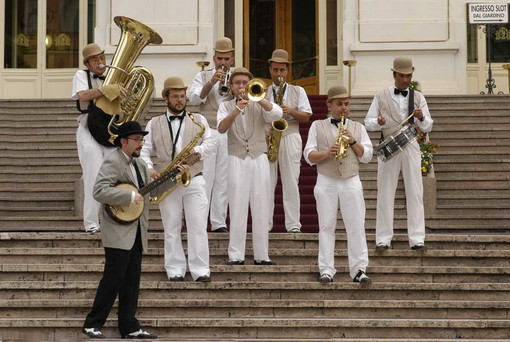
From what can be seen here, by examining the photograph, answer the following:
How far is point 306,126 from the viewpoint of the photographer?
1816 centimetres

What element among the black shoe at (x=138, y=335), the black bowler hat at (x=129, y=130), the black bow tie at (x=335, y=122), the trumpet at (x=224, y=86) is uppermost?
the trumpet at (x=224, y=86)

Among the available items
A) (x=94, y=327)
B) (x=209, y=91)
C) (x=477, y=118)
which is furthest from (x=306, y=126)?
(x=94, y=327)

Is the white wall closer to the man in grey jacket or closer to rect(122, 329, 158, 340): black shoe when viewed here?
the man in grey jacket

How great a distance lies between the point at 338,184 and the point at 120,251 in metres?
2.71

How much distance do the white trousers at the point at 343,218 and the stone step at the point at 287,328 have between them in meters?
1.05

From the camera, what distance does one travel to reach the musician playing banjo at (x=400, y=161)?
13414 millimetres

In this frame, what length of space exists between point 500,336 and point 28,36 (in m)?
14.1

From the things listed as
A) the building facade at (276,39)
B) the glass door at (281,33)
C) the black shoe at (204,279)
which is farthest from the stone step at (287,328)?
the glass door at (281,33)

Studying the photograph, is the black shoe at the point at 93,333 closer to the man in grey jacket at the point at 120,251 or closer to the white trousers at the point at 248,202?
the man in grey jacket at the point at 120,251

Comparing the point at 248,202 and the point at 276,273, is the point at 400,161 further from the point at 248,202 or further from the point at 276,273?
the point at 276,273

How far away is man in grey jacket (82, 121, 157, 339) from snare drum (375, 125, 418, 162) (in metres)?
2.99

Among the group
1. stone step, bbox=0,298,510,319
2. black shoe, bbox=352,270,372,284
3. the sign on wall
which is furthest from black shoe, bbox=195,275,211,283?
the sign on wall

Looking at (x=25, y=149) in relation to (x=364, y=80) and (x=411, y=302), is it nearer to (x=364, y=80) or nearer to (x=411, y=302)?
(x=364, y=80)

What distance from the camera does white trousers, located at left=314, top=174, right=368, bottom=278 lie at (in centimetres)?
1262
